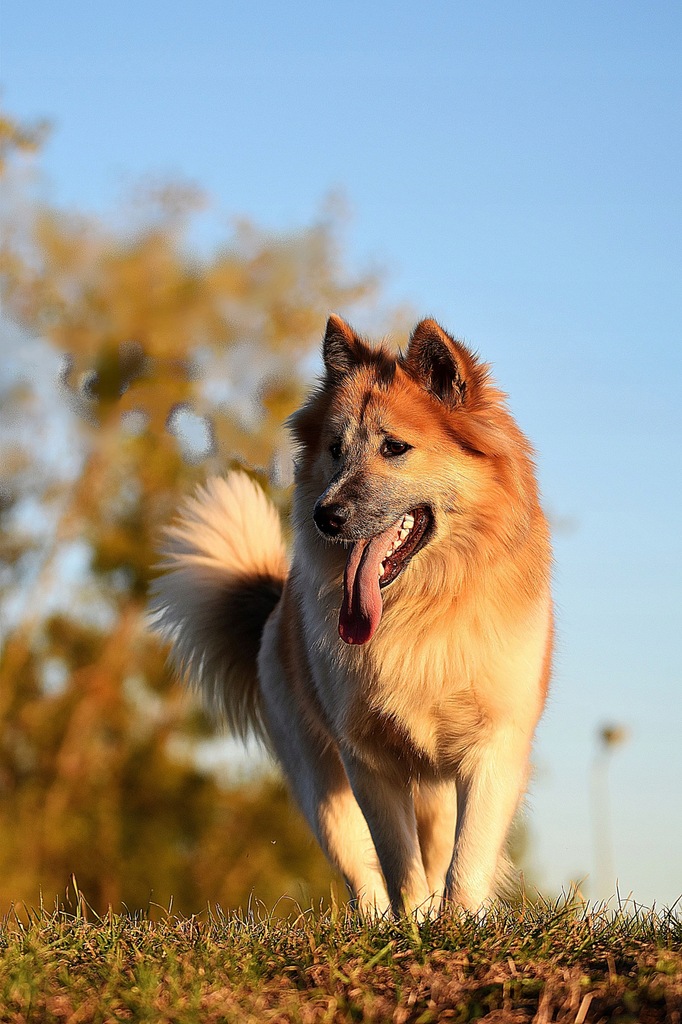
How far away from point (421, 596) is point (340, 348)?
131 cm

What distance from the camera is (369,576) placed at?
526cm

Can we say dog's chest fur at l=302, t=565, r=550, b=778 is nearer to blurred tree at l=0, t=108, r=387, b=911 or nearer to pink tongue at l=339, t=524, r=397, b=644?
pink tongue at l=339, t=524, r=397, b=644

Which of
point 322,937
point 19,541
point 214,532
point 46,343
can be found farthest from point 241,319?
point 322,937

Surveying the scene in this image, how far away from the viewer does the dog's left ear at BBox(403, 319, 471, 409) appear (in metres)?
5.37

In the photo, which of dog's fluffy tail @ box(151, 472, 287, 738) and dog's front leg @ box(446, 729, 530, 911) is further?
dog's fluffy tail @ box(151, 472, 287, 738)

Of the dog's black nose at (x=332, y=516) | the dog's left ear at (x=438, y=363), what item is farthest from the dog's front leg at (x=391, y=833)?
the dog's left ear at (x=438, y=363)

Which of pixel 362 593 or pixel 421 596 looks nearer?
pixel 362 593

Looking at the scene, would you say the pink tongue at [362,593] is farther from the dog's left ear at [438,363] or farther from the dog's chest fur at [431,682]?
the dog's left ear at [438,363]

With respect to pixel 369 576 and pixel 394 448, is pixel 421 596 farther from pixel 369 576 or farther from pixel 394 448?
pixel 394 448

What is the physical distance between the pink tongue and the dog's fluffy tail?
2.22 metres

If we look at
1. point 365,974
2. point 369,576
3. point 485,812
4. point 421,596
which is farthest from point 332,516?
A: point 365,974

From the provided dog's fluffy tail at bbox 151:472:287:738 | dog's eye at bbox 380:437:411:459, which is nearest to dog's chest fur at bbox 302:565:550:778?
dog's eye at bbox 380:437:411:459

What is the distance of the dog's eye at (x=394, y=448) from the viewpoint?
530 cm

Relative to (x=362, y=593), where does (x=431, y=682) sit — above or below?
below
